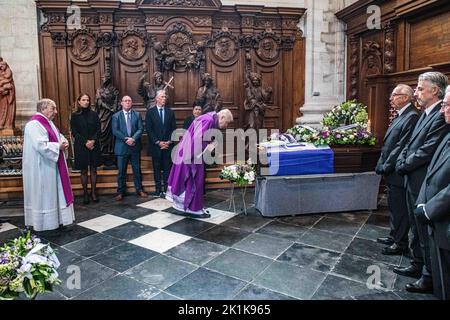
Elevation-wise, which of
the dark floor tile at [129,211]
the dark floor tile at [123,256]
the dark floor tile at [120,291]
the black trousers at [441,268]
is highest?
the black trousers at [441,268]

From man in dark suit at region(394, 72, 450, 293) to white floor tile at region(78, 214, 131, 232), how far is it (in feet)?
11.6

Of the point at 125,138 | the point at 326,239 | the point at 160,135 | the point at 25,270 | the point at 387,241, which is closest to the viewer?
the point at 25,270

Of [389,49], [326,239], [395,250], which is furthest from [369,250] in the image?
[389,49]

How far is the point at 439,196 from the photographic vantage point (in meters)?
2.60

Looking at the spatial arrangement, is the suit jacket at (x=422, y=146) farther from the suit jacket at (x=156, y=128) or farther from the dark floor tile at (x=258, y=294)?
the suit jacket at (x=156, y=128)

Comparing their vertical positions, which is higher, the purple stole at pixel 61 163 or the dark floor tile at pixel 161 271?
the purple stole at pixel 61 163

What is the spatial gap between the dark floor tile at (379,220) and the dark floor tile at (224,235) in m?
1.81

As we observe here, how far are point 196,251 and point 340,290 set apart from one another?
1622mm

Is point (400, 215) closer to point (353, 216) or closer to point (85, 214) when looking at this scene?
point (353, 216)

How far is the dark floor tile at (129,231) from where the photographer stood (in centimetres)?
450

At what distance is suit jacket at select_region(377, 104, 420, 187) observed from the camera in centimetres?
385

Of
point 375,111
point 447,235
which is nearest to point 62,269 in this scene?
point 447,235

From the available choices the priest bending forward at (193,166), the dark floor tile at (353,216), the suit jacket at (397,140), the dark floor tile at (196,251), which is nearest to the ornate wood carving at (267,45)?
the priest bending forward at (193,166)

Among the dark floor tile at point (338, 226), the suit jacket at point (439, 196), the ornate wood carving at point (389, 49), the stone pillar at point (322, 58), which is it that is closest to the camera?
the suit jacket at point (439, 196)
